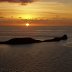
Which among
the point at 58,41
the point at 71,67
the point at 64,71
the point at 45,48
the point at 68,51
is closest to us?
the point at 64,71

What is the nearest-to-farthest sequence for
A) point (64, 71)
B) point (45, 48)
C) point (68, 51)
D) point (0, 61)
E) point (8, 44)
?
point (64, 71) < point (0, 61) < point (68, 51) < point (45, 48) < point (8, 44)

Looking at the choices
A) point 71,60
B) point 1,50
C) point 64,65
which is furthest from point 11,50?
point 64,65

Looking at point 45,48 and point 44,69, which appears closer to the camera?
point 44,69

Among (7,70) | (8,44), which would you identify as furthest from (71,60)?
(8,44)

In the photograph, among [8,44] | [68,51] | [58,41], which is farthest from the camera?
[58,41]

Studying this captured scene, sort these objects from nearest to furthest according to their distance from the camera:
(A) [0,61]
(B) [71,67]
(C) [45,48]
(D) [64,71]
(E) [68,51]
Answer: (D) [64,71] → (B) [71,67] → (A) [0,61] → (E) [68,51] → (C) [45,48]

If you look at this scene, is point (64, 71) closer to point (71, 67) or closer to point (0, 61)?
point (71, 67)

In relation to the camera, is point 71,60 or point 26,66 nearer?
point 26,66

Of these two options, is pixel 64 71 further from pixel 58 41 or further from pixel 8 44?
pixel 58 41
